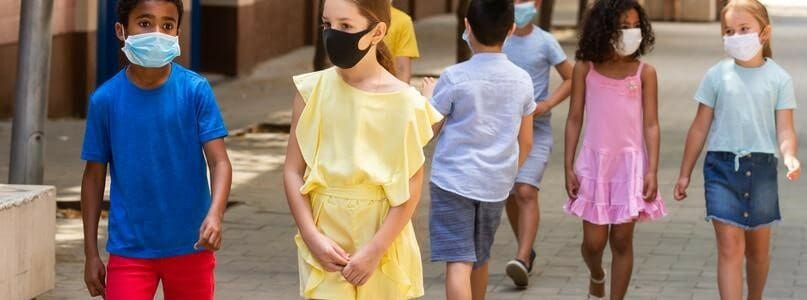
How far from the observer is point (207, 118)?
18.6 feet

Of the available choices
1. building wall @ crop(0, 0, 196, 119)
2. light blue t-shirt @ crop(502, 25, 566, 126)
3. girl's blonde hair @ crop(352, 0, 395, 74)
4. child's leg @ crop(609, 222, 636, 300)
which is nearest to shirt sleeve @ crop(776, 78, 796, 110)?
child's leg @ crop(609, 222, 636, 300)

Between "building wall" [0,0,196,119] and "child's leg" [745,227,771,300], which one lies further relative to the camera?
"building wall" [0,0,196,119]

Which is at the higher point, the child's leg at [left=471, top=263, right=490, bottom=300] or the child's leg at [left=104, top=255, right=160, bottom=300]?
the child's leg at [left=104, top=255, right=160, bottom=300]

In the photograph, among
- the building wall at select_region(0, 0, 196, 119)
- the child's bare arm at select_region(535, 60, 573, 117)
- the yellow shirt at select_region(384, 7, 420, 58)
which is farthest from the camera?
the building wall at select_region(0, 0, 196, 119)

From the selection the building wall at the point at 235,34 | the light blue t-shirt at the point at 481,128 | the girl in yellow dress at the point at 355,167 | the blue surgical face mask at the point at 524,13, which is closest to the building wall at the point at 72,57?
the building wall at the point at 235,34

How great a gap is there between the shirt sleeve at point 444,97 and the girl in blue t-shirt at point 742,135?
1065mm

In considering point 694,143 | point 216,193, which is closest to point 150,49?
point 216,193

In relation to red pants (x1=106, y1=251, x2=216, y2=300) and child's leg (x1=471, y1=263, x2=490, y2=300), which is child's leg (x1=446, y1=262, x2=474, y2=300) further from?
red pants (x1=106, y1=251, x2=216, y2=300)

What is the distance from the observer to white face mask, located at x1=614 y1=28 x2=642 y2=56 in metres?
7.94

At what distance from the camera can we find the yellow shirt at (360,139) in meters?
5.35

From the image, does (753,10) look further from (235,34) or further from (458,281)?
(235,34)

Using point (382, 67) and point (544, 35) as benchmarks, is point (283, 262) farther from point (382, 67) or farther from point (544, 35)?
point (382, 67)

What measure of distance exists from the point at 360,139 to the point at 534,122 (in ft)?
13.3

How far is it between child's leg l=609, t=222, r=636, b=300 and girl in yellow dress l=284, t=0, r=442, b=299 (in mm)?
2787
